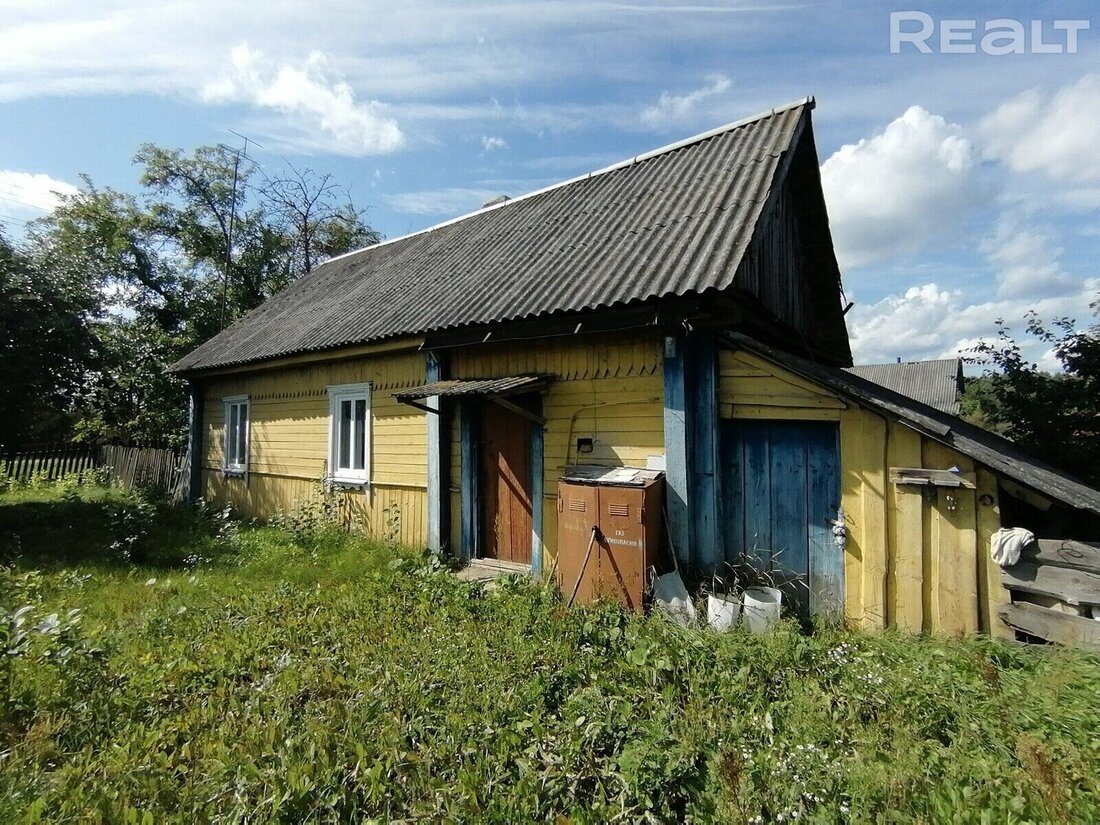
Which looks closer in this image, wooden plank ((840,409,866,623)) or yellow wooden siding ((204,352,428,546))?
wooden plank ((840,409,866,623))

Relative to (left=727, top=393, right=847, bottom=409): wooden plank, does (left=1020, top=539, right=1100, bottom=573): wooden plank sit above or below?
below

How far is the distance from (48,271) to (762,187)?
14.9 m

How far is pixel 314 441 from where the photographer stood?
953cm

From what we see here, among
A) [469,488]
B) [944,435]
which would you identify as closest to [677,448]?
[944,435]

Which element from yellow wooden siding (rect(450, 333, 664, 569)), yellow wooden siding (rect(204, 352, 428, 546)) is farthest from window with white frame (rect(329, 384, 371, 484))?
yellow wooden siding (rect(450, 333, 664, 569))

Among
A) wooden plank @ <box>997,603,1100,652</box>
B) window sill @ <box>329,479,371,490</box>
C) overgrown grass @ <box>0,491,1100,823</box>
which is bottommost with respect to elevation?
overgrown grass @ <box>0,491,1100,823</box>

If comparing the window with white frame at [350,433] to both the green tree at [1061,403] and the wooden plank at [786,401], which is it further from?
the green tree at [1061,403]

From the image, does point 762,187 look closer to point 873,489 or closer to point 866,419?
point 866,419

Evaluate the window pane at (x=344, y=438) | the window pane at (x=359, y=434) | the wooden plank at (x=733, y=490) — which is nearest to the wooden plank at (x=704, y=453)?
the wooden plank at (x=733, y=490)

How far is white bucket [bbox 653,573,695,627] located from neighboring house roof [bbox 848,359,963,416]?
29.8 m

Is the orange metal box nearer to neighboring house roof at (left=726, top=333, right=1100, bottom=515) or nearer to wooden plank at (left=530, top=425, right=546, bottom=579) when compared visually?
wooden plank at (left=530, top=425, right=546, bottom=579)

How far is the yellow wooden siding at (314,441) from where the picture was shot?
7.85m

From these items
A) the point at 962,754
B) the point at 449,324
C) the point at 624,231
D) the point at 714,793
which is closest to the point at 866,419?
the point at 962,754

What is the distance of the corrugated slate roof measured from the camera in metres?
5.66
